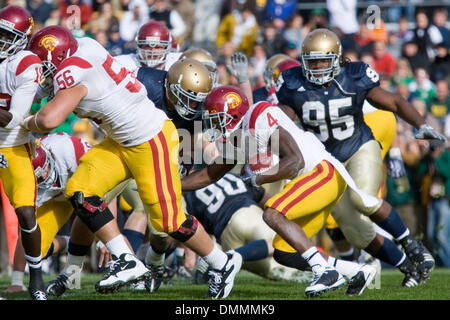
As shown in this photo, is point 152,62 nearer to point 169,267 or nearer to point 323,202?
point 169,267

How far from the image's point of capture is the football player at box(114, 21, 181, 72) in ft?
23.4

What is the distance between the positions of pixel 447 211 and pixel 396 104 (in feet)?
10.9

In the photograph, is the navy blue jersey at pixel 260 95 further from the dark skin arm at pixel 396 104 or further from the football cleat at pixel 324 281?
the football cleat at pixel 324 281

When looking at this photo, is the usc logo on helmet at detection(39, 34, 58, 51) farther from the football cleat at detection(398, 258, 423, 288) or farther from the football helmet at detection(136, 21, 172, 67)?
the football cleat at detection(398, 258, 423, 288)

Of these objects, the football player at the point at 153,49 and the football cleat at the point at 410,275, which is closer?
the football cleat at the point at 410,275

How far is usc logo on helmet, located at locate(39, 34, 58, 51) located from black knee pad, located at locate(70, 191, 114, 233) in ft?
3.21

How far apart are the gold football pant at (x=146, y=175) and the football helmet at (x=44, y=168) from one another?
0.48 metres

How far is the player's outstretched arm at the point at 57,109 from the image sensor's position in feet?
15.6

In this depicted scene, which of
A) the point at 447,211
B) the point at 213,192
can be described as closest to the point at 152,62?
the point at 213,192

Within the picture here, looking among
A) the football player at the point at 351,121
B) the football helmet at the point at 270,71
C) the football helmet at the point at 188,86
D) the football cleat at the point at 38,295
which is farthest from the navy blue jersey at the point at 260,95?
the football cleat at the point at 38,295

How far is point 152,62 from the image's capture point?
7113 mm

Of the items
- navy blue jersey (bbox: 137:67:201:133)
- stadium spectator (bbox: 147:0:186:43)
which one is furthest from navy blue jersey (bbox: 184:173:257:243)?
stadium spectator (bbox: 147:0:186:43)

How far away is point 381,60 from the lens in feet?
36.3
